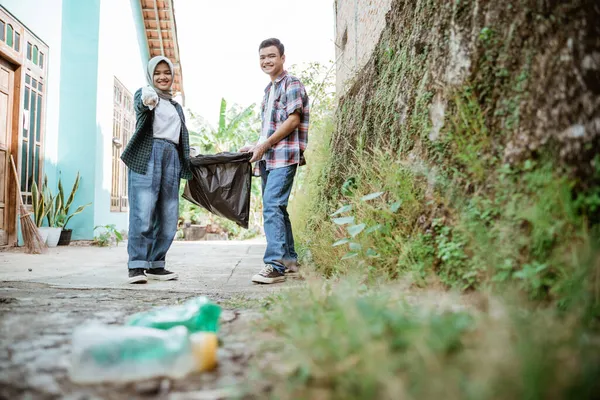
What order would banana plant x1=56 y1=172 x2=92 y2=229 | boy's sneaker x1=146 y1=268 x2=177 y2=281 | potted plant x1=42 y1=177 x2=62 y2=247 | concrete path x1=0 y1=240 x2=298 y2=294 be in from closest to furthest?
concrete path x1=0 y1=240 x2=298 y2=294, boy's sneaker x1=146 y1=268 x2=177 y2=281, potted plant x1=42 y1=177 x2=62 y2=247, banana plant x1=56 y1=172 x2=92 y2=229

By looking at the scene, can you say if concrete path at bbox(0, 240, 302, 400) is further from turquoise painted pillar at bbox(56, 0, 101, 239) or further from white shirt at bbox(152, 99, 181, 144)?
turquoise painted pillar at bbox(56, 0, 101, 239)

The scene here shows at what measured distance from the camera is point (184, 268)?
435 centimetres

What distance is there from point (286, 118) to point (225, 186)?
900 millimetres

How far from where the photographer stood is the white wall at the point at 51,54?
6.71 metres

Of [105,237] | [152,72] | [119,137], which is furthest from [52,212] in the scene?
[152,72]

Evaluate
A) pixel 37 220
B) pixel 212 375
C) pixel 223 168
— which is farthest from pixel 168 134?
pixel 37 220

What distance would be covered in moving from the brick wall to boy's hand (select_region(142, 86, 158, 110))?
2.85 m

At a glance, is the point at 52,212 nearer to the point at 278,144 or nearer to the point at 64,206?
the point at 64,206

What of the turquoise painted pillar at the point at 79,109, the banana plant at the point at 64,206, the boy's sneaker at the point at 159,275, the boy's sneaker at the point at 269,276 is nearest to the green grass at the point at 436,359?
the boy's sneaker at the point at 269,276

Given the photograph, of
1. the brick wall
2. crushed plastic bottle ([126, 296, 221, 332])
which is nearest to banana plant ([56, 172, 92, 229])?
the brick wall

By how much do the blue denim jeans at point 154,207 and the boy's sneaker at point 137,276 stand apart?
0.12 feet

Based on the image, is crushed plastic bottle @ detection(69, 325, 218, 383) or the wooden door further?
the wooden door

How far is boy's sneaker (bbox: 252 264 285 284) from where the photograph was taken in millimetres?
3145

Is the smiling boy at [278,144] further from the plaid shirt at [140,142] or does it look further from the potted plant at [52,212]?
the potted plant at [52,212]
